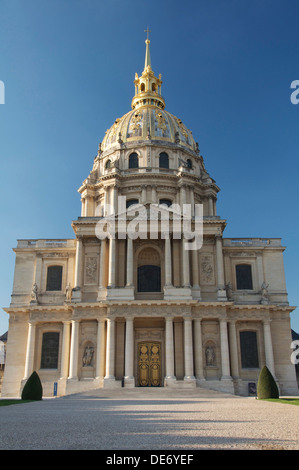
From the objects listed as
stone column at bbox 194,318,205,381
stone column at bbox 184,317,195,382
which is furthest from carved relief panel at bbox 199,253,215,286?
stone column at bbox 184,317,195,382

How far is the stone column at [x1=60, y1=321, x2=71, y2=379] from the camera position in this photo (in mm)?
38281

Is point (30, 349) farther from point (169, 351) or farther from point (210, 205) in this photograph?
point (210, 205)

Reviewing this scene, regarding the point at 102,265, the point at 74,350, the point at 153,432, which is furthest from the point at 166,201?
the point at 153,432

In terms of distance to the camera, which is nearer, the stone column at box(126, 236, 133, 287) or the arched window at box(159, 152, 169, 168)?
the stone column at box(126, 236, 133, 287)

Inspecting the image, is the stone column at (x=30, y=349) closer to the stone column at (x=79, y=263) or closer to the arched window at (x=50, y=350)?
the arched window at (x=50, y=350)

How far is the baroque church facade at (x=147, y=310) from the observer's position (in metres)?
37.0

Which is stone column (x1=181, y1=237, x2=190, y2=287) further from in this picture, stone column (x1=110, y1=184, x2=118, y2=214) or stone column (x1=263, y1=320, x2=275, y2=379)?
stone column (x1=110, y1=184, x2=118, y2=214)

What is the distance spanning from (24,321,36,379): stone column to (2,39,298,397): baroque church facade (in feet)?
0.28

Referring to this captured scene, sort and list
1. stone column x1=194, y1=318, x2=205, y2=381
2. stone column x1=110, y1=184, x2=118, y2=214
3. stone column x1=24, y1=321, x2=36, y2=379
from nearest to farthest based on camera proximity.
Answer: stone column x1=194, y1=318, x2=205, y2=381
stone column x1=24, y1=321, x2=36, y2=379
stone column x1=110, y1=184, x2=118, y2=214

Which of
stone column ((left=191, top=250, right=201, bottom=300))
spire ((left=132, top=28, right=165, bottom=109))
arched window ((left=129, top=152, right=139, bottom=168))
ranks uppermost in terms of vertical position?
spire ((left=132, top=28, right=165, bottom=109))

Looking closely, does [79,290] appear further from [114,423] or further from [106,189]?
[114,423]

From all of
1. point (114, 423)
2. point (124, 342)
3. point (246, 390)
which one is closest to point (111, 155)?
point (124, 342)

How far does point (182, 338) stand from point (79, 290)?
9787 mm

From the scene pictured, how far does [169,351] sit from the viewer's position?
3619cm
